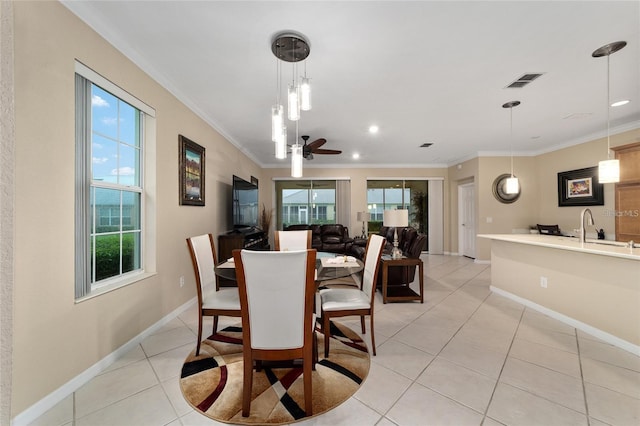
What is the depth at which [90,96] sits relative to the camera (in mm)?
1867

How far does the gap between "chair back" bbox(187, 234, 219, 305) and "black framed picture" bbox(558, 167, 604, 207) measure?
20.7 ft

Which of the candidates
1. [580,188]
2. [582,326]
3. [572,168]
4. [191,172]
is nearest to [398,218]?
[582,326]

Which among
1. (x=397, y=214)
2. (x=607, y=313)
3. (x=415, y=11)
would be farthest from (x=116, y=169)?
(x=607, y=313)

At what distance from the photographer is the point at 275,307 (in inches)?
56.2

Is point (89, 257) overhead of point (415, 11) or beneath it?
beneath

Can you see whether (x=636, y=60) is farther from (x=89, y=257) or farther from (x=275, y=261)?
(x=89, y=257)

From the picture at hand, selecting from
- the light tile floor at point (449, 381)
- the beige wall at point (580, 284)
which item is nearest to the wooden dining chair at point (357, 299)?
the light tile floor at point (449, 381)

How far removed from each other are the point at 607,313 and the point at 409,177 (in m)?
5.29

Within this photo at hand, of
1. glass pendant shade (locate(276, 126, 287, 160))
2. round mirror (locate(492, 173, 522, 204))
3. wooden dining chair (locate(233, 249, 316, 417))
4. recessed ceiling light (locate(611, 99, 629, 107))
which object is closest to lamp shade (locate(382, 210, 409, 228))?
glass pendant shade (locate(276, 126, 287, 160))

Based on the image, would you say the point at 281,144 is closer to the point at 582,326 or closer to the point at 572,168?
the point at 582,326

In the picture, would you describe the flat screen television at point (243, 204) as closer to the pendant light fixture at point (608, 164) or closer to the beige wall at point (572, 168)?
the pendant light fixture at point (608, 164)

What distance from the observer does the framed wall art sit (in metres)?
2.97

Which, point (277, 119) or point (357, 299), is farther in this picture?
point (357, 299)

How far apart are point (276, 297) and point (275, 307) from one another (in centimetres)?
6
